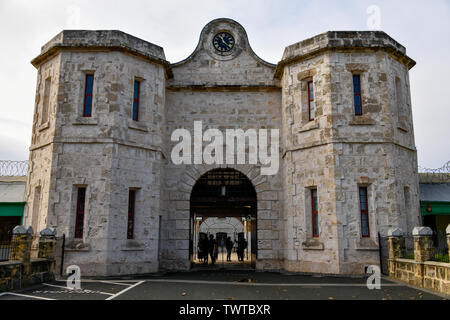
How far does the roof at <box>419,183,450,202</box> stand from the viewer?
16.1 meters

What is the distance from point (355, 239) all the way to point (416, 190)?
368cm

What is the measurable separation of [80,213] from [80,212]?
1.4 inches

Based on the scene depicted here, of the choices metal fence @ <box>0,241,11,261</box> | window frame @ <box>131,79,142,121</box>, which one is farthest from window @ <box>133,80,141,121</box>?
metal fence @ <box>0,241,11,261</box>

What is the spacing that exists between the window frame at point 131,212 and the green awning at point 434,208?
38.3 feet

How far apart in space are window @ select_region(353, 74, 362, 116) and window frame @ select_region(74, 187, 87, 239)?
1044 centimetres

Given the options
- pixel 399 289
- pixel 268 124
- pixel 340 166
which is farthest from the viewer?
pixel 268 124

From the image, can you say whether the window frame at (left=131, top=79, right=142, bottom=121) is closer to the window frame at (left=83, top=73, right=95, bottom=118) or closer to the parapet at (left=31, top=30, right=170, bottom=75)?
the parapet at (left=31, top=30, right=170, bottom=75)

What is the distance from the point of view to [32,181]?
1436cm

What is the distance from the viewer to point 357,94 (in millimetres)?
14336

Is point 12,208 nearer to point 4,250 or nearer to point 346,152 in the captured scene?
point 4,250

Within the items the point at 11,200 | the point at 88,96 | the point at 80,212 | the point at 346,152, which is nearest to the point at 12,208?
the point at 11,200

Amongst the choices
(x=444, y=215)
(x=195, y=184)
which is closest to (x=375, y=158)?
(x=444, y=215)
